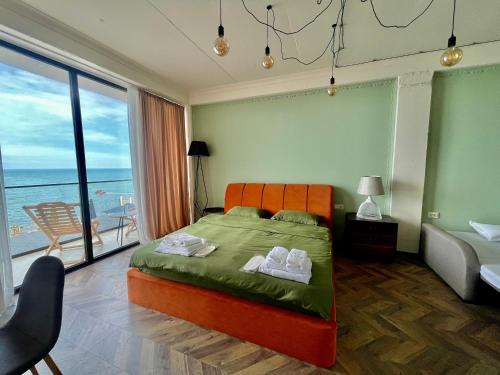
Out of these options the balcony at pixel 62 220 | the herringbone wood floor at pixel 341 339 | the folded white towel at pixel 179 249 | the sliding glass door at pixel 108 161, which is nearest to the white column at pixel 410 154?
the herringbone wood floor at pixel 341 339

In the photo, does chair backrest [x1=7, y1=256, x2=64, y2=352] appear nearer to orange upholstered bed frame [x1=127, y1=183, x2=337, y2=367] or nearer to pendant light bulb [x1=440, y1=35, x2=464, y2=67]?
orange upholstered bed frame [x1=127, y1=183, x2=337, y2=367]

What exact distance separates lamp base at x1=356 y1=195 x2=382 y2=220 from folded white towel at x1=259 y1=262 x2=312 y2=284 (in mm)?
1839

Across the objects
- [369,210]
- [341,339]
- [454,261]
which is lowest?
[341,339]

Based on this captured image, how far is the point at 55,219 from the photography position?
2.69 meters

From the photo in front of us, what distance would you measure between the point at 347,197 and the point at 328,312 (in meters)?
2.29

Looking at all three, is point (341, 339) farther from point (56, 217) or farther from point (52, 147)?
point (52, 147)

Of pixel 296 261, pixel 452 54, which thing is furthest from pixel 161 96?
pixel 452 54

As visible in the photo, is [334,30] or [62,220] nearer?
[334,30]

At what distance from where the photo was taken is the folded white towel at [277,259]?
1.62m

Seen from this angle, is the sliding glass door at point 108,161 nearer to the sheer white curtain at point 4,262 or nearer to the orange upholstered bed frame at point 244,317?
the sheer white curtain at point 4,262

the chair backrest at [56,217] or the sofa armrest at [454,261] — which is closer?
the sofa armrest at [454,261]

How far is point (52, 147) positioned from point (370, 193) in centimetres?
482

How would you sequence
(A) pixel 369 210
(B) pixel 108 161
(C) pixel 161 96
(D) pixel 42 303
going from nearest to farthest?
(D) pixel 42 303 < (A) pixel 369 210 < (C) pixel 161 96 < (B) pixel 108 161

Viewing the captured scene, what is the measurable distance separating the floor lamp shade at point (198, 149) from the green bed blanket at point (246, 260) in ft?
5.34
